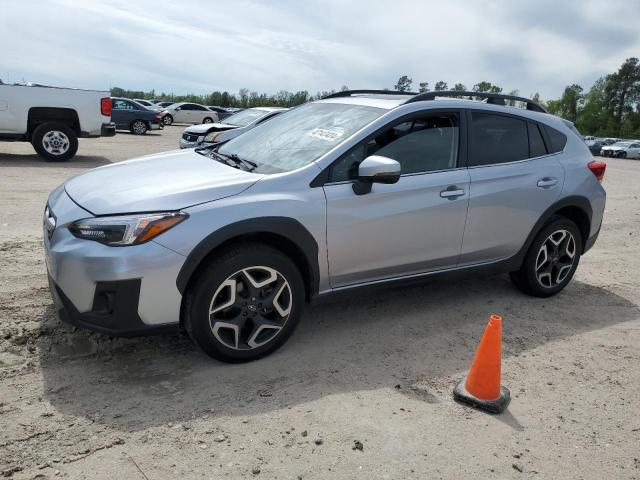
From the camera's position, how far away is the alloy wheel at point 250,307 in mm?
3416

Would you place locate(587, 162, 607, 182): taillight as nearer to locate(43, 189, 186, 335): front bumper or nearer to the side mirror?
the side mirror

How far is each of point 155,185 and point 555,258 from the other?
11.7 feet

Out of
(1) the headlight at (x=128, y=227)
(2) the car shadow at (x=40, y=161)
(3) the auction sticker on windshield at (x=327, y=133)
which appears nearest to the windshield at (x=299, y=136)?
(3) the auction sticker on windshield at (x=327, y=133)

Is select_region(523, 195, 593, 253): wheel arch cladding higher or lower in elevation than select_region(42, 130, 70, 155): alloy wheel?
higher

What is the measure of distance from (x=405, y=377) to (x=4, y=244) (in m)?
4.24

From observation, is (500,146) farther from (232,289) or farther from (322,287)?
(232,289)

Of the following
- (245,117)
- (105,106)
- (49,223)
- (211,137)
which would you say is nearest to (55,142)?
(105,106)

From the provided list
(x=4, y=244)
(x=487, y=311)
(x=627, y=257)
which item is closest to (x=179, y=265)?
(x=487, y=311)

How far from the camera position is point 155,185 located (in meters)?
3.51

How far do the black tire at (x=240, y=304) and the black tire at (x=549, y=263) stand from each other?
237cm

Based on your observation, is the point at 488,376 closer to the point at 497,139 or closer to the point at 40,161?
Result: the point at 497,139

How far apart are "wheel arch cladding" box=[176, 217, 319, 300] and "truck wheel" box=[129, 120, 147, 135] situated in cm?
2265

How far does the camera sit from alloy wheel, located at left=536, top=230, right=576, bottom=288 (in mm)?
5059

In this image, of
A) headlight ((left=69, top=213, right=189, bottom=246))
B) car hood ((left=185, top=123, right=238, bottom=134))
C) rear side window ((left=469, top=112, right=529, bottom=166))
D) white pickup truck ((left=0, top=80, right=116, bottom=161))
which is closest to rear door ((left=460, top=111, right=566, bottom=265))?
rear side window ((left=469, top=112, right=529, bottom=166))
